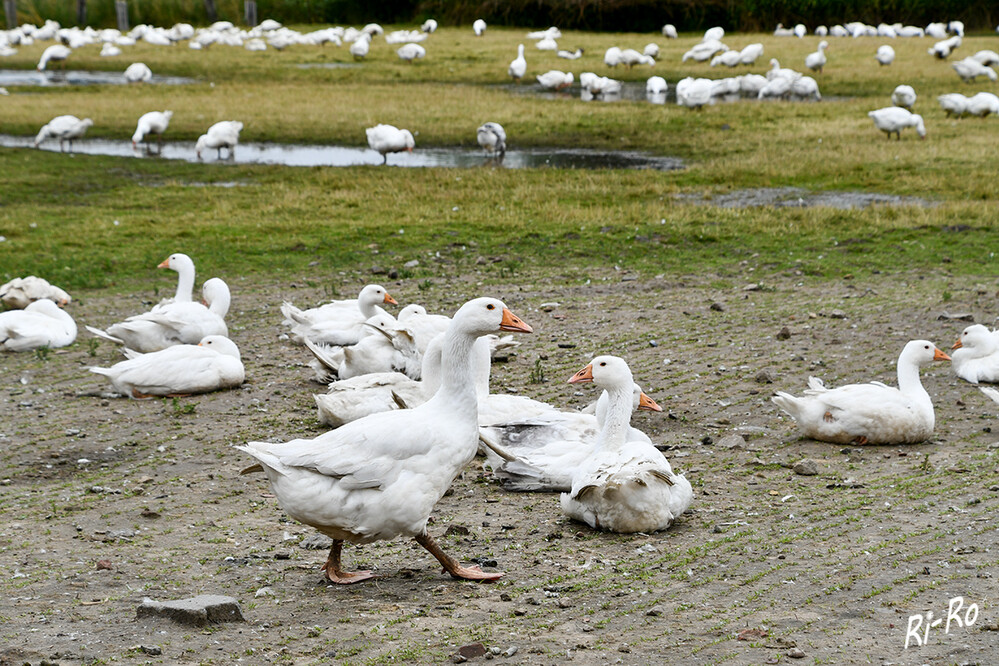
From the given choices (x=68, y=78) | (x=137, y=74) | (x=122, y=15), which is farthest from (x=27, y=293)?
(x=122, y=15)

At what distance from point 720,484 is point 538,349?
3.81 meters

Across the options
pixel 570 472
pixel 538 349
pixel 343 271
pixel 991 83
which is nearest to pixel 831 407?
pixel 570 472

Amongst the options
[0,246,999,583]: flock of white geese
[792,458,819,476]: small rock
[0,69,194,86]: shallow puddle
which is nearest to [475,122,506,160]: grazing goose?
[0,246,999,583]: flock of white geese

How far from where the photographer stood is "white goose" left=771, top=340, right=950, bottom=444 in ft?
24.7

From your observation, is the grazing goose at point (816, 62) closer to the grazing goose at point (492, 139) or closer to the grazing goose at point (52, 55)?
the grazing goose at point (492, 139)

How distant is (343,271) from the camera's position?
13789 millimetres

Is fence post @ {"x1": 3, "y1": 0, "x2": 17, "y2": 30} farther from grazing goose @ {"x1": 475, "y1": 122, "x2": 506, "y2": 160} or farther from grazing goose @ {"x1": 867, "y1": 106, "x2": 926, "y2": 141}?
grazing goose @ {"x1": 867, "y1": 106, "x2": 926, "y2": 141}

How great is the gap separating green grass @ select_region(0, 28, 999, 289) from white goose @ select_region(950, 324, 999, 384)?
4.08m

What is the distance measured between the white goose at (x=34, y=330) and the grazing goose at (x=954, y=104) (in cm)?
2208

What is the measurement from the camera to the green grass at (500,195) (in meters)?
14.2

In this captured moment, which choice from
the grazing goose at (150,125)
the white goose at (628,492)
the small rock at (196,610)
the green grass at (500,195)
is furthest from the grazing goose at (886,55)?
the small rock at (196,610)

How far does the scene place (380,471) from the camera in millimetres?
5320

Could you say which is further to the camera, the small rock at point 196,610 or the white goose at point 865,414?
the white goose at point 865,414

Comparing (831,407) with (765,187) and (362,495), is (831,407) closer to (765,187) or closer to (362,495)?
(362,495)
